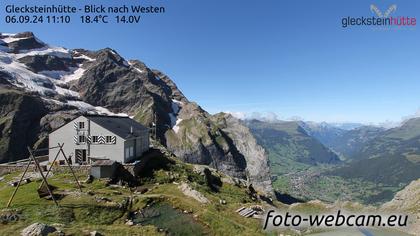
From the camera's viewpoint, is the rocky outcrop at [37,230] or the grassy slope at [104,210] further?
the grassy slope at [104,210]

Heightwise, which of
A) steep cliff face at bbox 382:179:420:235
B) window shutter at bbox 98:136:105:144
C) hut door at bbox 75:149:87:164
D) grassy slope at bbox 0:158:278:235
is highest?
window shutter at bbox 98:136:105:144

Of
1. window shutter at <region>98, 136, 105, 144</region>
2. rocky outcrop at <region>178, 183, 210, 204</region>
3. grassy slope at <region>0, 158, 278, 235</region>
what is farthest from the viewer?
window shutter at <region>98, 136, 105, 144</region>

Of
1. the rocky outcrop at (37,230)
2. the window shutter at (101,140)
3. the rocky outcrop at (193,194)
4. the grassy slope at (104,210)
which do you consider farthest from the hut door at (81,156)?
the rocky outcrop at (37,230)

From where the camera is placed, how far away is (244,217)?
45.3 metres

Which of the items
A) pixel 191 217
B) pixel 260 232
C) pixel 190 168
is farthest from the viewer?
pixel 190 168

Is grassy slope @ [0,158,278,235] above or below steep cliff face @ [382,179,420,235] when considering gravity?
above

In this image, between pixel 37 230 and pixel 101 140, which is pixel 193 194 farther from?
pixel 37 230

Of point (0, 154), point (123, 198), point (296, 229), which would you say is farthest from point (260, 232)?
point (0, 154)

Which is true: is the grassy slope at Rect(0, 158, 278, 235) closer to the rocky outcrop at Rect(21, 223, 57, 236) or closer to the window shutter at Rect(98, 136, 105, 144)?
the rocky outcrop at Rect(21, 223, 57, 236)

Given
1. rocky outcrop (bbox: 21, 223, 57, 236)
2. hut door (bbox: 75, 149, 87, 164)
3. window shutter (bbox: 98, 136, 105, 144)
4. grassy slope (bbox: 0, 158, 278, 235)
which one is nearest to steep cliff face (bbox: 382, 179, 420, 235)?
grassy slope (bbox: 0, 158, 278, 235)

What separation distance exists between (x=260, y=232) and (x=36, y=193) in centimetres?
3080

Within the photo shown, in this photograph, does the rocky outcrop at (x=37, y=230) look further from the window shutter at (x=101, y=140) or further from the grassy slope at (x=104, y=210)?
the window shutter at (x=101, y=140)

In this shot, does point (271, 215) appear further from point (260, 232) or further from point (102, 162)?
point (102, 162)

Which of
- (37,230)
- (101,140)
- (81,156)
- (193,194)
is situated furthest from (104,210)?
(81,156)
